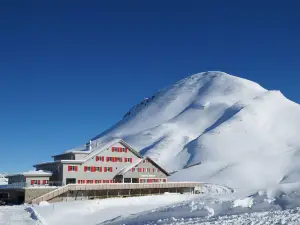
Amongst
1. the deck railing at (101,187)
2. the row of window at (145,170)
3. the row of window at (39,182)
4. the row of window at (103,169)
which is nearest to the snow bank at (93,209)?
the deck railing at (101,187)

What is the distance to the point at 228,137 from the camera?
425ft

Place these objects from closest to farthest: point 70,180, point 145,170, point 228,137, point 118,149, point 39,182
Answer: point 39,182, point 70,180, point 118,149, point 145,170, point 228,137

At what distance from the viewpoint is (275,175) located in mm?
93062

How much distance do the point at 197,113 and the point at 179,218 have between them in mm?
142881

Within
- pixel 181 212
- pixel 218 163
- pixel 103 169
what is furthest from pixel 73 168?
pixel 218 163

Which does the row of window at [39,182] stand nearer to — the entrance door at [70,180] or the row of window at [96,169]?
the entrance door at [70,180]

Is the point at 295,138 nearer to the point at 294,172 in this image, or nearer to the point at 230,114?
the point at 230,114

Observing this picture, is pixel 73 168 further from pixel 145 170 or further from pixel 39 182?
pixel 145 170

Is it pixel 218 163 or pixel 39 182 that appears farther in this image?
pixel 218 163

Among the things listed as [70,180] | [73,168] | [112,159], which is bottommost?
[70,180]

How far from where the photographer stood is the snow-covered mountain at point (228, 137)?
95.9 meters

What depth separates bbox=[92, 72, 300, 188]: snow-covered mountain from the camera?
95.9 m

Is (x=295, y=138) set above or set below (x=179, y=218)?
above

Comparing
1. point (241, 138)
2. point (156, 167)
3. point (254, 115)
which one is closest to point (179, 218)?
point (156, 167)
